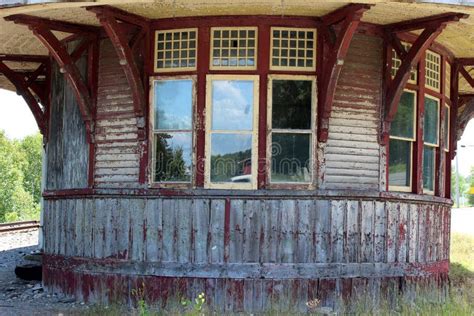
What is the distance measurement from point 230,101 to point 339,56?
1677mm

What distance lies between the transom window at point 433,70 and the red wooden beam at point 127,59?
4.60m

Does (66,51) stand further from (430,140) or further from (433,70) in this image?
(430,140)

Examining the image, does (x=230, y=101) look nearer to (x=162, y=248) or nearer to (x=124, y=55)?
(x=124, y=55)

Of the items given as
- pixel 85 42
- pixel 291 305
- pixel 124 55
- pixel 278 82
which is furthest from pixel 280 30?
pixel 291 305

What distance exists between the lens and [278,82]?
10.9m

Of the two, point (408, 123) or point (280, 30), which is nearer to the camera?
point (280, 30)

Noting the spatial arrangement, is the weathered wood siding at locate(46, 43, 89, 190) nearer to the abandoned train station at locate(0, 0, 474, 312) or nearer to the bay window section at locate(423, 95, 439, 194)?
the abandoned train station at locate(0, 0, 474, 312)

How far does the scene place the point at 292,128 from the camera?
10891mm

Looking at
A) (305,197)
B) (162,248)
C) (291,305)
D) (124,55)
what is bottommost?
(291,305)

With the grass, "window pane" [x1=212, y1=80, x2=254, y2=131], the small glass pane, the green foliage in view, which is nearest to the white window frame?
"window pane" [x1=212, y1=80, x2=254, y2=131]

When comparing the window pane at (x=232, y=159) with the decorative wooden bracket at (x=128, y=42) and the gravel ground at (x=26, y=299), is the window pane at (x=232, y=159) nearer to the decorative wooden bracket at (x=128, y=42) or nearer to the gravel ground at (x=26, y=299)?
the decorative wooden bracket at (x=128, y=42)

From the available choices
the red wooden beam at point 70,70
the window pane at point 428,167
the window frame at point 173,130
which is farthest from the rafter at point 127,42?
the window pane at point 428,167

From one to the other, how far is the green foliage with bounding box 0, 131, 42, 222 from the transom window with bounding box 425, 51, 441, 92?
48.0 meters

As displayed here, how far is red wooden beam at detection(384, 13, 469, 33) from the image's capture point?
10375 mm
